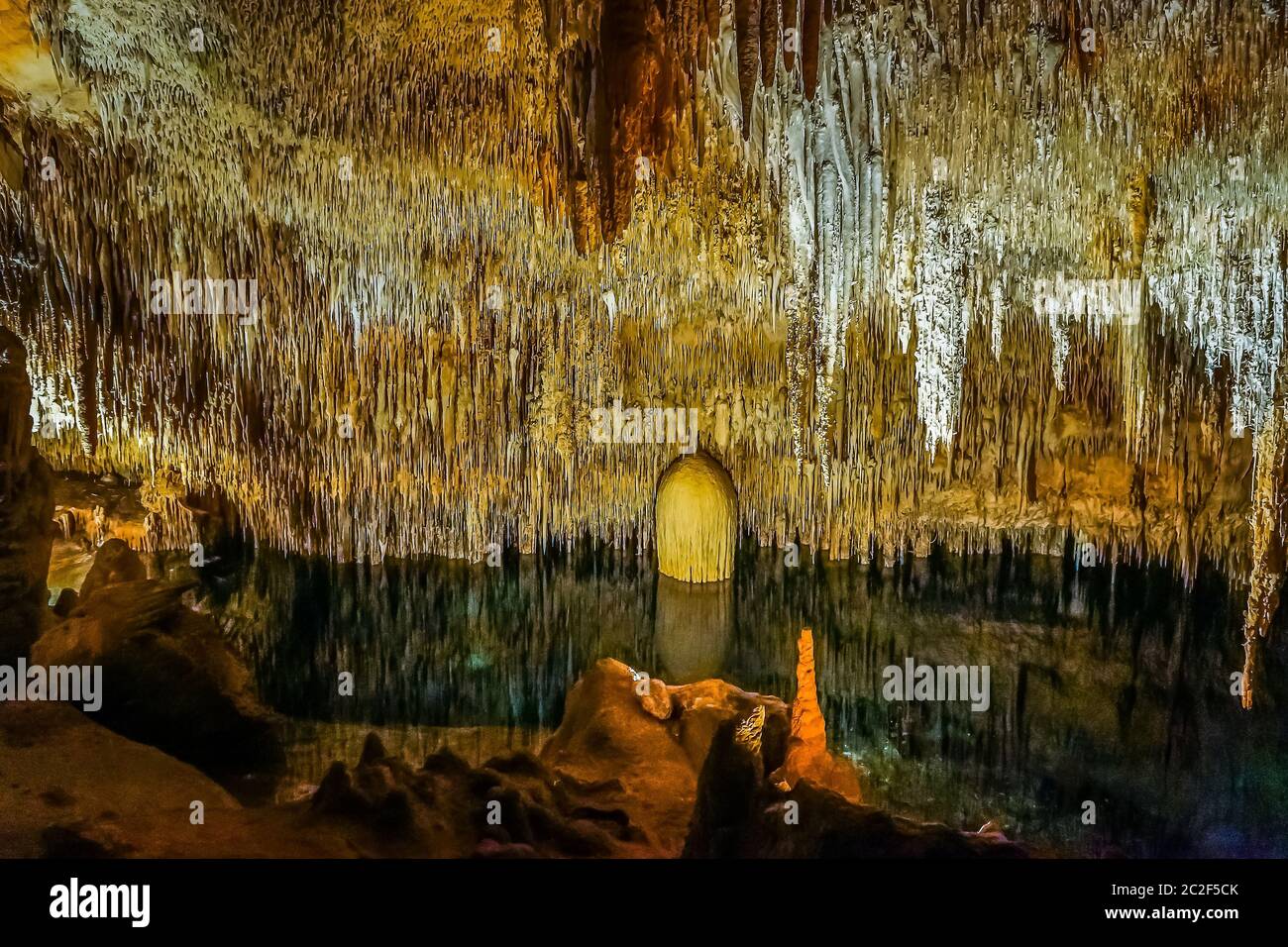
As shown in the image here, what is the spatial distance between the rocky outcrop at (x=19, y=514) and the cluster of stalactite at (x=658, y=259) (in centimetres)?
83

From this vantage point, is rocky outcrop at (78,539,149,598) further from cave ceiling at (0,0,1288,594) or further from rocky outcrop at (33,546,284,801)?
cave ceiling at (0,0,1288,594)

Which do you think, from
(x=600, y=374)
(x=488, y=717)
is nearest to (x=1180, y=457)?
(x=600, y=374)

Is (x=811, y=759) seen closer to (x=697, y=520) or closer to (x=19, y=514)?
(x=697, y=520)

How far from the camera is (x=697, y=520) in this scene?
24.8ft

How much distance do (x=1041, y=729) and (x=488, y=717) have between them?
13.7 feet

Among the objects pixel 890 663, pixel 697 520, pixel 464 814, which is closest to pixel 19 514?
pixel 464 814

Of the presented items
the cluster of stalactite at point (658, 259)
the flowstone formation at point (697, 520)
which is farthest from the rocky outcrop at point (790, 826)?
the flowstone formation at point (697, 520)

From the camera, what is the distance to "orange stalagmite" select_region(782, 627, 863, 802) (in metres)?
4.65

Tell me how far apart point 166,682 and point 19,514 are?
1383 mm

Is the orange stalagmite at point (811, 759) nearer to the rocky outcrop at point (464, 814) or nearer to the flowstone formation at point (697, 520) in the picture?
the rocky outcrop at point (464, 814)

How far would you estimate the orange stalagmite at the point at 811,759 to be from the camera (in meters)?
4.65

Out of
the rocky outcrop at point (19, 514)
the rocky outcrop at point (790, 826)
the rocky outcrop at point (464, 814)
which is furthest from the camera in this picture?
the rocky outcrop at point (19, 514)

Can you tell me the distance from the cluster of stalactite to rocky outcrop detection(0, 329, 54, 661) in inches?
32.5
